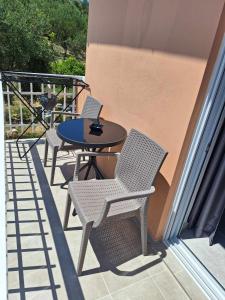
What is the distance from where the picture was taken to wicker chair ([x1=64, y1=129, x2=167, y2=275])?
5.98 ft

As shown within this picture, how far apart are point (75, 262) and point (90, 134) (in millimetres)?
1248

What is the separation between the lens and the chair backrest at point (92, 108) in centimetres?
318

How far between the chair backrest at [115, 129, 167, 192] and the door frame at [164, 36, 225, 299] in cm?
27

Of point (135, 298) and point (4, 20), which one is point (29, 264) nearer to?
point (135, 298)

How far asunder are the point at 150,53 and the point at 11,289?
2268 mm

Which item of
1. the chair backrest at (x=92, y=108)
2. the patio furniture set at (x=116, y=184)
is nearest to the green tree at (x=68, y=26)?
the chair backrest at (x=92, y=108)

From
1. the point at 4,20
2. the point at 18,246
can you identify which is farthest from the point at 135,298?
the point at 4,20

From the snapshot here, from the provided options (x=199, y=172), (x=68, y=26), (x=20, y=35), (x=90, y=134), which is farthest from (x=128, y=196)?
(x=68, y=26)

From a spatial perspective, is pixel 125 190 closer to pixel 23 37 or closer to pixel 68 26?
pixel 23 37

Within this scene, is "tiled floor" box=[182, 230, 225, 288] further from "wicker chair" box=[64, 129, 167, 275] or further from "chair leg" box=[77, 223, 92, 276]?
"chair leg" box=[77, 223, 92, 276]

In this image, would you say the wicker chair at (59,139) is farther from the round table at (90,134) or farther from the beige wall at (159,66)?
the round table at (90,134)

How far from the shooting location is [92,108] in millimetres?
3303

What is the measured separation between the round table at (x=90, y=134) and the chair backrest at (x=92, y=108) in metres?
0.27

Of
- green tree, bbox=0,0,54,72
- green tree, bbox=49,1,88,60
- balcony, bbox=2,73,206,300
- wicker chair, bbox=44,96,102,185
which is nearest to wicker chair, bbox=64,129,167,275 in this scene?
balcony, bbox=2,73,206,300
